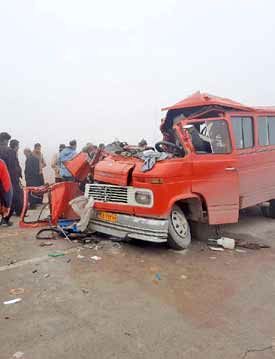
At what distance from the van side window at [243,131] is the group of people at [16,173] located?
14.2ft

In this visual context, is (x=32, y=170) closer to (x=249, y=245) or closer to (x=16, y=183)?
(x=16, y=183)

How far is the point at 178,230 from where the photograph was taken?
239 inches

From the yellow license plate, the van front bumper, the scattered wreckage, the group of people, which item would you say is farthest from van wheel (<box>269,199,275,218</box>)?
the group of people

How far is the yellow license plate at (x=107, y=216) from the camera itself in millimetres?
6129

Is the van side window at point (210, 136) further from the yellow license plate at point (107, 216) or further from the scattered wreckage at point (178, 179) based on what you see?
the yellow license plate at point (107, 216)

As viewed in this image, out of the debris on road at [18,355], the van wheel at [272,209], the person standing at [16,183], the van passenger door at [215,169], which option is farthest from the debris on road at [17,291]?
the van wheel at [272,209]

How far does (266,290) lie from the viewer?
14.8ft

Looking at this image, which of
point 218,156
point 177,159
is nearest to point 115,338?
point 177,159

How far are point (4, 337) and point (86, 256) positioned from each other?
2.42 metres

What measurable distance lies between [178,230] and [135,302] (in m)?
2.12

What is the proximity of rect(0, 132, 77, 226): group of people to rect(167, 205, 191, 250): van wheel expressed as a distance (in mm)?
3394

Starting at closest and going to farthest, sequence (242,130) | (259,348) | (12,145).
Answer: (259,348), (242,130), (12,145)

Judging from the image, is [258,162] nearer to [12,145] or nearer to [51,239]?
[51,239]

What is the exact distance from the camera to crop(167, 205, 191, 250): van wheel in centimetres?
591
